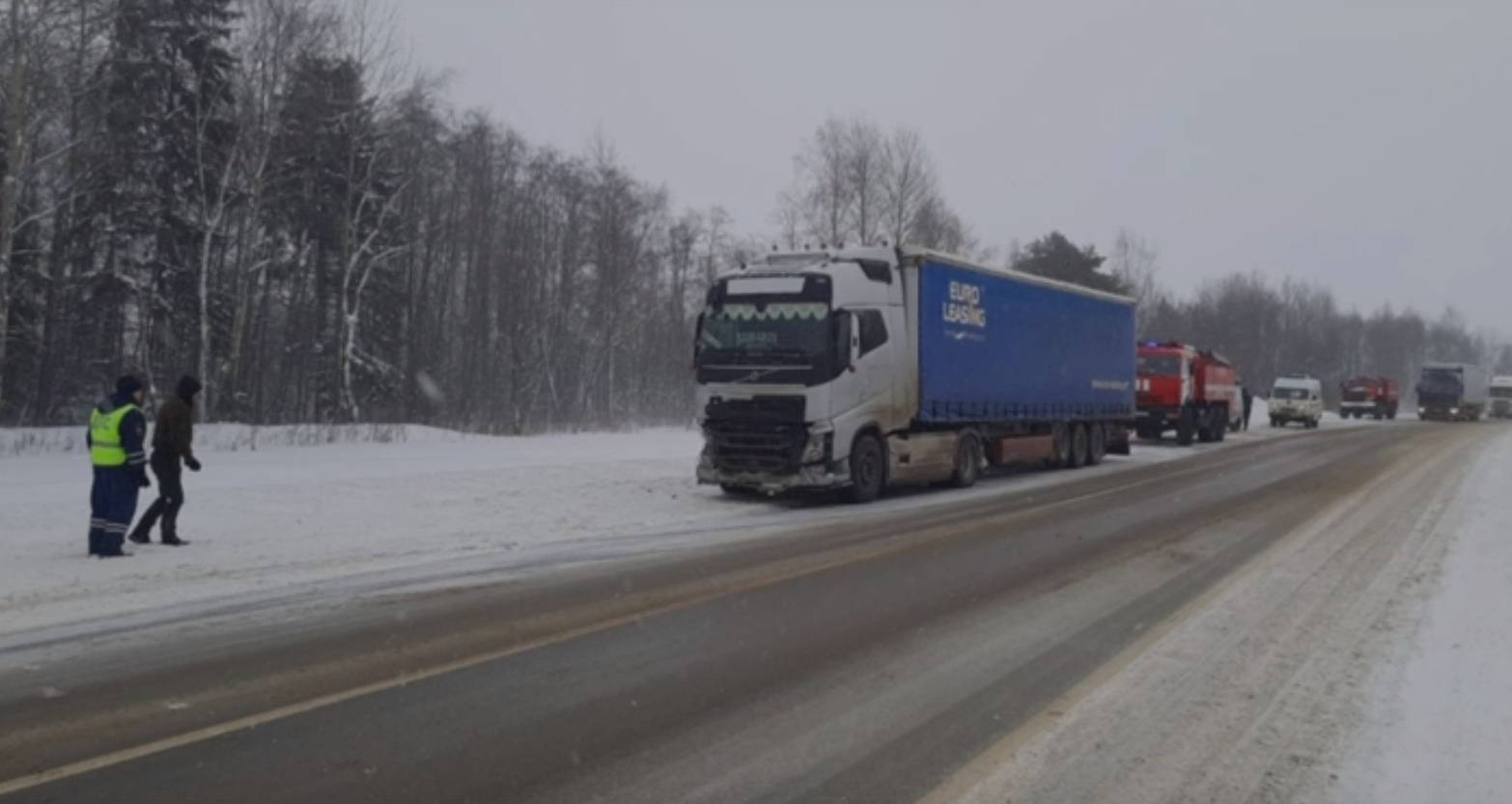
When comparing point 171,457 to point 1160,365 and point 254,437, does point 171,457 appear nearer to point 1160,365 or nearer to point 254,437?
point 254,437

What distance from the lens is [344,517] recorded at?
1456 centimetres

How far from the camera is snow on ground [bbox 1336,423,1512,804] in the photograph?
5055 mm

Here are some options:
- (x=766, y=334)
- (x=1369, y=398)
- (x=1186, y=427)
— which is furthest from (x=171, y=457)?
(x=1369, y=398)

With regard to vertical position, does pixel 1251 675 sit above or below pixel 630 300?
below

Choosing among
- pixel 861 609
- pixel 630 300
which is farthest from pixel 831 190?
pixel 861 609

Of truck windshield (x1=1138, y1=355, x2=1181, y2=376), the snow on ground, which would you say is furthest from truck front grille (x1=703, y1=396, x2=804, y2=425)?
truck windshield (x1=1138, y1=355, x2=1181, y2=376)

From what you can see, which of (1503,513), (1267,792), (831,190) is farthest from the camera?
(831,190)

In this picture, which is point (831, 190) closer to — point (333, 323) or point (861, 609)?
point (333, 323)

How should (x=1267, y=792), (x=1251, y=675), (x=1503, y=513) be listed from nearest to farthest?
1. (x=1267, y=792)
2. (x=1251, y=675)
3. (x=1503, y=513)

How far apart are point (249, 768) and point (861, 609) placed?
16.3ft

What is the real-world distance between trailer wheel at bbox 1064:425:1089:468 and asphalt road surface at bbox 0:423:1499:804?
13.5 meters

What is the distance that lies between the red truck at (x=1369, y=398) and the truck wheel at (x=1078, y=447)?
4937 cm

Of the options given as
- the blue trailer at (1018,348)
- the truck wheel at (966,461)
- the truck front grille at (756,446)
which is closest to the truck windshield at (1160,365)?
the blue trailer at (1018,348)

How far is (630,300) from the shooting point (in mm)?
62000
